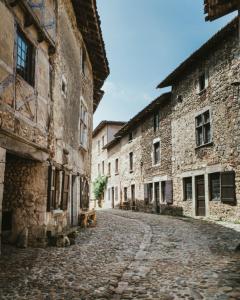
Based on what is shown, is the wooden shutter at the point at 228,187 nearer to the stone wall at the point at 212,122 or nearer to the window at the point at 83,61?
the stone wall at the point at 212,122

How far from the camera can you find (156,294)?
383 centimetres

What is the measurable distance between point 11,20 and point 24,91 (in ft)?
4.14

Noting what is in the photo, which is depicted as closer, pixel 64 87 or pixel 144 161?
pixel 64 87

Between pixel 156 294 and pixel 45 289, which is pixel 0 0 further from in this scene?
pixel 156 294

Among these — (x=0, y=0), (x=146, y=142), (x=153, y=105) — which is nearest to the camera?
(x=0, y=0)

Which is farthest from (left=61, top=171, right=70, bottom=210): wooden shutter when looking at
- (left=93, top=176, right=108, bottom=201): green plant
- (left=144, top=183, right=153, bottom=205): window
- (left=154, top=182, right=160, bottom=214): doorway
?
(left=93, top=176, right=108, bottom=201): green plant

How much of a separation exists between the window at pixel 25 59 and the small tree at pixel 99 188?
2358cm

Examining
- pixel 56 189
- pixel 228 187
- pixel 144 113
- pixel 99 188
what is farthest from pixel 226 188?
pixel 99 188

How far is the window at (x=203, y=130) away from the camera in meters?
13.6

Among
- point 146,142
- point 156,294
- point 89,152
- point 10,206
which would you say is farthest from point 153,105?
point 156,294

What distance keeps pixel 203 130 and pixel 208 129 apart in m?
0.22

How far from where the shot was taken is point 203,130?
45.4 ft

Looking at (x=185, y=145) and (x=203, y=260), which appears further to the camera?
(x=185, y=145)

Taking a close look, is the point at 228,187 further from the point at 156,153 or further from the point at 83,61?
the point at 156,153
